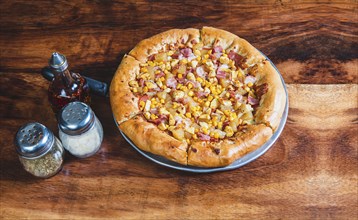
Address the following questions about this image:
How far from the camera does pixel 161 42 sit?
106 inches

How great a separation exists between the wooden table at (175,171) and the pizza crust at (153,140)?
0.17m

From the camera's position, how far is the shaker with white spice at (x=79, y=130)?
2.21 m

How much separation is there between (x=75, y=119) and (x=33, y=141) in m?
0.22

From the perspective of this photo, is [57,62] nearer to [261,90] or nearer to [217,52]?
[217,52]

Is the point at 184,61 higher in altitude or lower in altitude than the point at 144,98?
higher

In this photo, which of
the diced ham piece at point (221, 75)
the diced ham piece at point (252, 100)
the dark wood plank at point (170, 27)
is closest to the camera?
the diced ham piece at point (252, 100)

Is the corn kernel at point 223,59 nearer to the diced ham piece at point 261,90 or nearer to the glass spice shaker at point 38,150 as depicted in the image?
the diced ham piece at point 261,90

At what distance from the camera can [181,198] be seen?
2316 mm

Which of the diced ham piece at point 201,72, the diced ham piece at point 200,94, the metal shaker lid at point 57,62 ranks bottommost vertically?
the diced ham piece at point 200,94

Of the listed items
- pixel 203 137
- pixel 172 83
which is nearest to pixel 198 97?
pixel 172 83

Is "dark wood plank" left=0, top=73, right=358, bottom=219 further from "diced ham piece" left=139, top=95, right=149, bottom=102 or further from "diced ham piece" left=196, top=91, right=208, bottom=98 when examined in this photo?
"diced ham piece" left=196, top=91, right=208, bottom=98

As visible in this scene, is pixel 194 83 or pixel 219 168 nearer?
pixel 219 168

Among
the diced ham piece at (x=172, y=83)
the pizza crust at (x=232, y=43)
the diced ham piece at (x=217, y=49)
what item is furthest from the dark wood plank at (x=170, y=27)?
the diced ham piece at (x=172, y=83)

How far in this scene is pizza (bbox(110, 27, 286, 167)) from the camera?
89.4 inches
